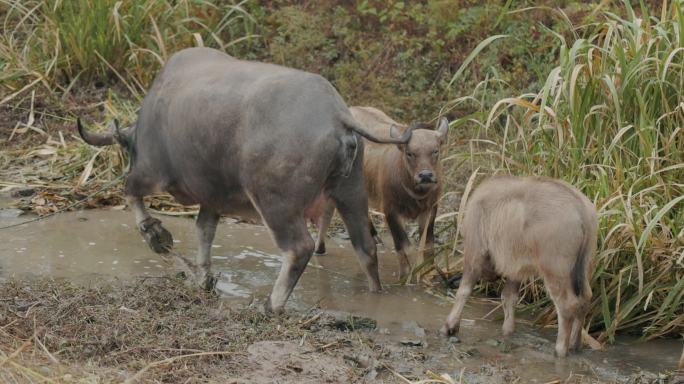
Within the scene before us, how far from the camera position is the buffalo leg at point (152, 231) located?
7.46 metres

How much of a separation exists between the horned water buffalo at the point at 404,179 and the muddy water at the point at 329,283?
369 millimetres

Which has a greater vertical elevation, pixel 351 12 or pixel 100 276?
pixel 351 12

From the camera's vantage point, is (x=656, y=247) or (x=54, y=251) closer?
(x=656, y=247)

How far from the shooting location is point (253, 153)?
639cm

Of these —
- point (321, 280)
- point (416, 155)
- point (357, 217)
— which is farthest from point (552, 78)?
point (321, 280)

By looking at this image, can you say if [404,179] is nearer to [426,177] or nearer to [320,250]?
[426,177]

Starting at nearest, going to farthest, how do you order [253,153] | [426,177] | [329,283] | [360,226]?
1. [253,153]
2. [360,226]
3. [426,177]
4. [329,283]

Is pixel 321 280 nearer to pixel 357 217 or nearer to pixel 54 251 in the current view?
→ pixel 357 217

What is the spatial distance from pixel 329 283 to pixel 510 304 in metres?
1.51

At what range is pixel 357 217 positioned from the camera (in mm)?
6871

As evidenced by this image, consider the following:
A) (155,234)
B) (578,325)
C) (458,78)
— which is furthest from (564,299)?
(458,78)

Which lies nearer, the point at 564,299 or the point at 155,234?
the point at 564,299

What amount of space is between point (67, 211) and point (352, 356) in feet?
12.7

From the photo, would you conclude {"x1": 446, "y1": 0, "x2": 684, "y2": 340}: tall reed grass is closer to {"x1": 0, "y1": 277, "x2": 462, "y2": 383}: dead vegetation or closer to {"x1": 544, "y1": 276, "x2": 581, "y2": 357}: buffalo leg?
{"x1": 544, "y1": 276, "x2": 581, "y2": 357}: buffalo leg
